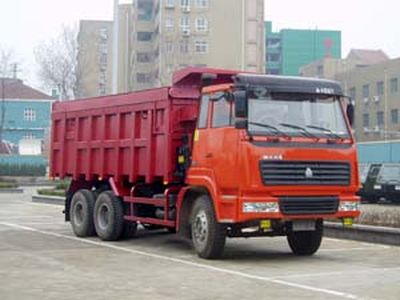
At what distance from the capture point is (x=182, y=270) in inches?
490

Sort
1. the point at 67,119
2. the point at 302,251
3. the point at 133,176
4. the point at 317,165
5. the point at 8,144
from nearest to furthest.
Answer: the point at 317,165 → the point at 302,251 → the point at 133,176 → the point at 67,119 → the point at 8,144

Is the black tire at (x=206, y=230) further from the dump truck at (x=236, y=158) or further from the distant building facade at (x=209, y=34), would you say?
the distant building facade at (x=209, y=34)

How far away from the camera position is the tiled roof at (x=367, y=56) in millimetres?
115981

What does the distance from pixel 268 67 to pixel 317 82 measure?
120937mm

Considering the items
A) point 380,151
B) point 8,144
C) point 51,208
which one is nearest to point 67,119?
point 51,208

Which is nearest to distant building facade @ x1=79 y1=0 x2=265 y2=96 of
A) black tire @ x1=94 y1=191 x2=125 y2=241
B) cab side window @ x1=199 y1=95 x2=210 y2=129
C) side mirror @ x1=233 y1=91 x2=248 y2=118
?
black tire @ x1=94 y1=191 x2=125 y2=241

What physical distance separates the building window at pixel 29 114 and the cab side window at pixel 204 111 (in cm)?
7564

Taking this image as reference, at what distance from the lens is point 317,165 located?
43.7 feet

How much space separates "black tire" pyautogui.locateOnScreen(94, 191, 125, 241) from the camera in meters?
16.4

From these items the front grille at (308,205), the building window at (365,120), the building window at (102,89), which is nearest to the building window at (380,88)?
the building window at (365,120)

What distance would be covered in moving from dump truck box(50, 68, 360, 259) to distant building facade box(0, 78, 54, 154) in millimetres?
71739

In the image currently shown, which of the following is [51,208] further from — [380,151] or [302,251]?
[380,151]

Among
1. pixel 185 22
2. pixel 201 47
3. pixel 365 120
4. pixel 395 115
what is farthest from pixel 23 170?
pixel 365 120

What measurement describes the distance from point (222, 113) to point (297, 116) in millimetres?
1232
